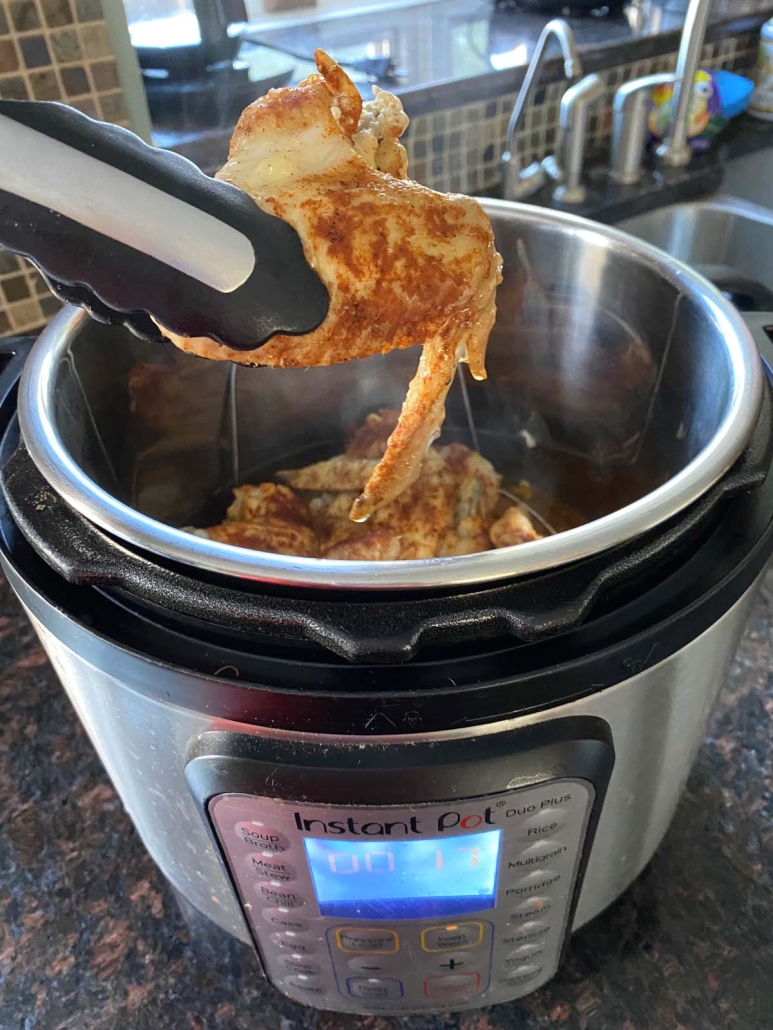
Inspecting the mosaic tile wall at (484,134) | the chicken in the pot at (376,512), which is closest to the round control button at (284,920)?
the chicken in the pot at (376,512)

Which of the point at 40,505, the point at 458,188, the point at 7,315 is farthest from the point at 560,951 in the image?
the point at 458,188

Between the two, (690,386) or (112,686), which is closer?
(112,686)

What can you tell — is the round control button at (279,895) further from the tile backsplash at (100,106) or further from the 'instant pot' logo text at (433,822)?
the tile backsplash at (100,106)

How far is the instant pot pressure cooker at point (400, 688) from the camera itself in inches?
18.8

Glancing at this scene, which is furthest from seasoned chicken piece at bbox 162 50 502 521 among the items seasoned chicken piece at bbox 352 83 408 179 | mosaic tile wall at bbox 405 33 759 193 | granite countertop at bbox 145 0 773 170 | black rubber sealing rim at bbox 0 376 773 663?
mosaic tile wall at bbox 405 33 759 193

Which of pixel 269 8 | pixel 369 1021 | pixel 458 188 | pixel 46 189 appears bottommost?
pixel 369 1021

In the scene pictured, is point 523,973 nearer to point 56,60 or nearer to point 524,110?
point 56,60

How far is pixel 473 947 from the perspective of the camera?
626 mm

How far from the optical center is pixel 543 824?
53 cm

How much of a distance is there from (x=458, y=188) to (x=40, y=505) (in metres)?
1.06

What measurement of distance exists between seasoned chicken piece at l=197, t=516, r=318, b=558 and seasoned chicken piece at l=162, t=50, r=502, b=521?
0.94ft

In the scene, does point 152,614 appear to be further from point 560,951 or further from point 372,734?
point 560,951

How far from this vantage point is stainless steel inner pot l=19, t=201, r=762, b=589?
0.50m

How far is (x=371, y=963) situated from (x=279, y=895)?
11 centimetres
